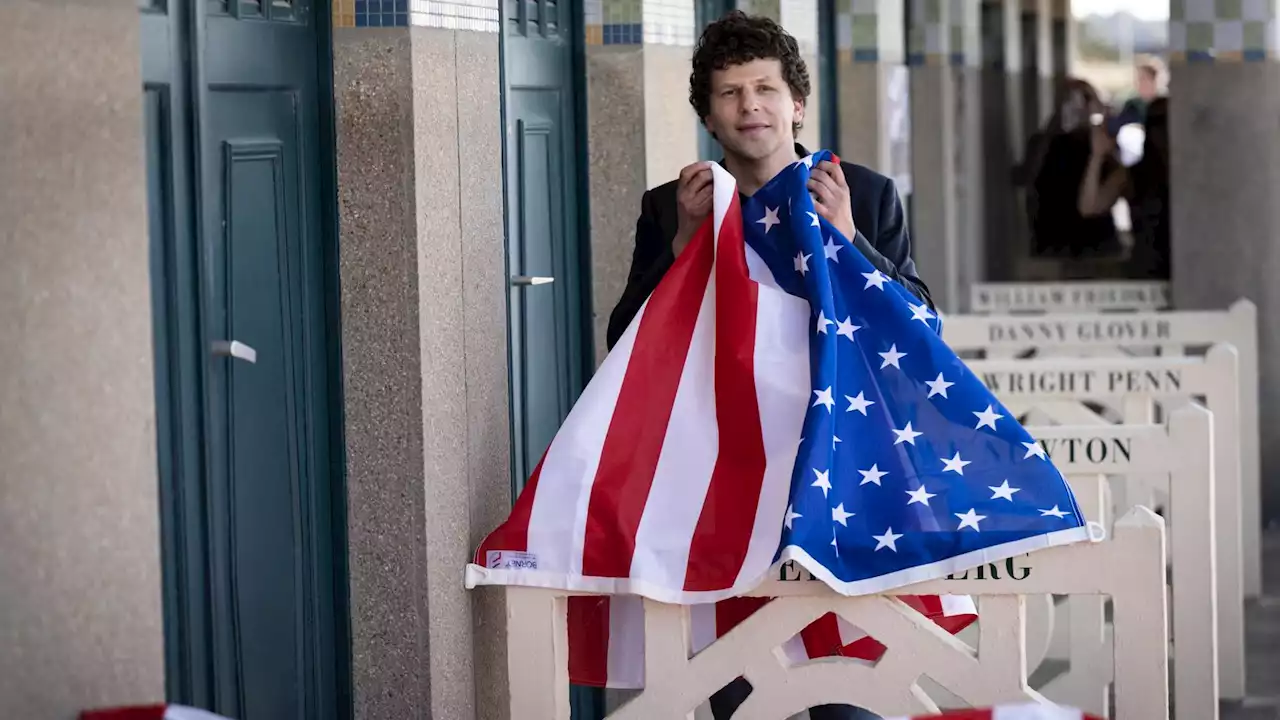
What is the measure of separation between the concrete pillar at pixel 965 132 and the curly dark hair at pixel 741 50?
732 cm

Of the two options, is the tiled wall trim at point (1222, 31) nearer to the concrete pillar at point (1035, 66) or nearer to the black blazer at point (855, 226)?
the concrete pillar at point (1035, 66)

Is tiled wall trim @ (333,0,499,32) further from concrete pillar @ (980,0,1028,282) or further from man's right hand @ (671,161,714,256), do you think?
concrete pillar @ (980,0,1028,282)

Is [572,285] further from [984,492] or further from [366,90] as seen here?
[984,492]

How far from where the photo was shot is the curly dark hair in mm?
3396

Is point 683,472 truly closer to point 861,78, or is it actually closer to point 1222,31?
point 861,78

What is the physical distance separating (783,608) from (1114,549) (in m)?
0.52

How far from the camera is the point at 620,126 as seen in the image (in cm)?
511

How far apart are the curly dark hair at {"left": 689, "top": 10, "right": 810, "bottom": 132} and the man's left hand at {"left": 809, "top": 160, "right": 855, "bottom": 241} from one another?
218mm

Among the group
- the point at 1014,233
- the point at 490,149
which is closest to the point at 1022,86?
the point at 1014,233

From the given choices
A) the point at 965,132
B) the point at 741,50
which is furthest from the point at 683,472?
the point at 965,132

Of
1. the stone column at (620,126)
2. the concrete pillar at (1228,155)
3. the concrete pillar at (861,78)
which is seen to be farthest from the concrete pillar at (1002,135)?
the stone column at (620,126)

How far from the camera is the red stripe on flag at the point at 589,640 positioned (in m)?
3.39

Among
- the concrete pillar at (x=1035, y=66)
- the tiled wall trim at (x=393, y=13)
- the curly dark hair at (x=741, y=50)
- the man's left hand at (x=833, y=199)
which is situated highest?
the concrete pillar at (x=1035, y=66)

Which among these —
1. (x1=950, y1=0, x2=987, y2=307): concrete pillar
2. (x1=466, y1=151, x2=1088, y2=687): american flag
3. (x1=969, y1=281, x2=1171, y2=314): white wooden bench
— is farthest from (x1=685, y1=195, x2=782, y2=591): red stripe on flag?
(x1=950, y1=0, x2=987, y2=307): concrete pillar
